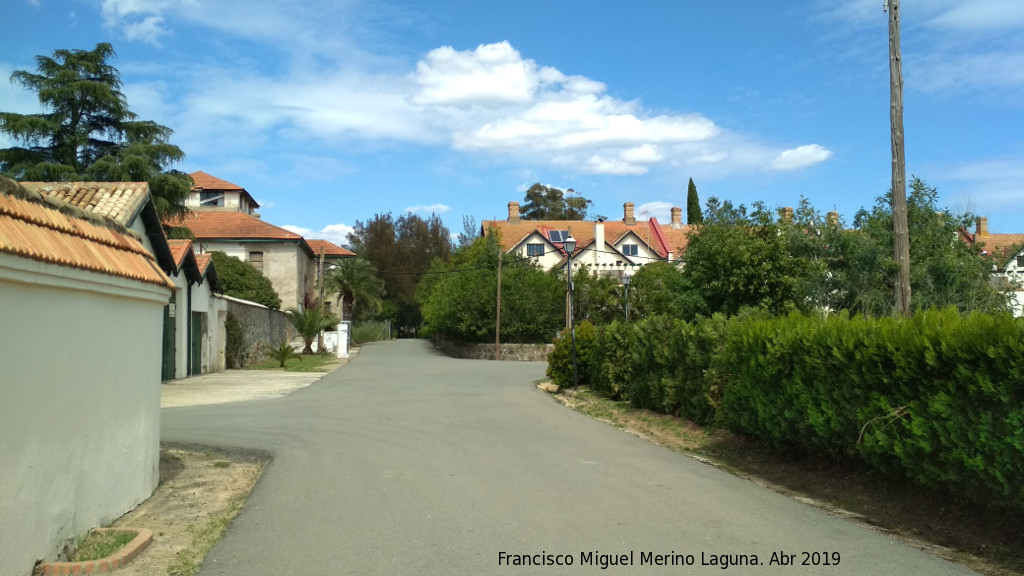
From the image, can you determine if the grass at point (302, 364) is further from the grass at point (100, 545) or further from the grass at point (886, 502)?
the grass at point (100, 545)

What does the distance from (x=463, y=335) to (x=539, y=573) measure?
44805 millimetres

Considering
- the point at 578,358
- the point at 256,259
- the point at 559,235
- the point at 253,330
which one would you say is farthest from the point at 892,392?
the point at 256,259

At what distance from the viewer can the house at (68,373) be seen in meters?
5.11

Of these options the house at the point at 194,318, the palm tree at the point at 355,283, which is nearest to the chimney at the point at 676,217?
the palm tree at the point at 355,283

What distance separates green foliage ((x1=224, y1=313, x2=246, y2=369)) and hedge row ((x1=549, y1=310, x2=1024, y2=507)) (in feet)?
82.4

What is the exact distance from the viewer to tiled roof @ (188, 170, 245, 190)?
64.0m

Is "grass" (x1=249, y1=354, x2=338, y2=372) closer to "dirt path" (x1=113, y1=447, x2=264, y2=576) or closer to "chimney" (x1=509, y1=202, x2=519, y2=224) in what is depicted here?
"dirt path" (x1=113, y1=447, x2=264, y2=576)

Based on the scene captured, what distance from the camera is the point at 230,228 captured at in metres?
57.4

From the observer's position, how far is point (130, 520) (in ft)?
24.0

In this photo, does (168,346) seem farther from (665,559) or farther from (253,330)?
(665,559)

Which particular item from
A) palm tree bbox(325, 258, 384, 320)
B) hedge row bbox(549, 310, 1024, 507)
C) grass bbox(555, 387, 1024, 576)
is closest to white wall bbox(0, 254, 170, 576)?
grass bbox(555, 387, 1024, 576)

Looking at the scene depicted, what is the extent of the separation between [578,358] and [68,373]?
1794 centimetres

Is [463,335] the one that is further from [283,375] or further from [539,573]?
[539,573]

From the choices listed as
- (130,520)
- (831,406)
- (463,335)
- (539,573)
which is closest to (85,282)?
(130,520)
